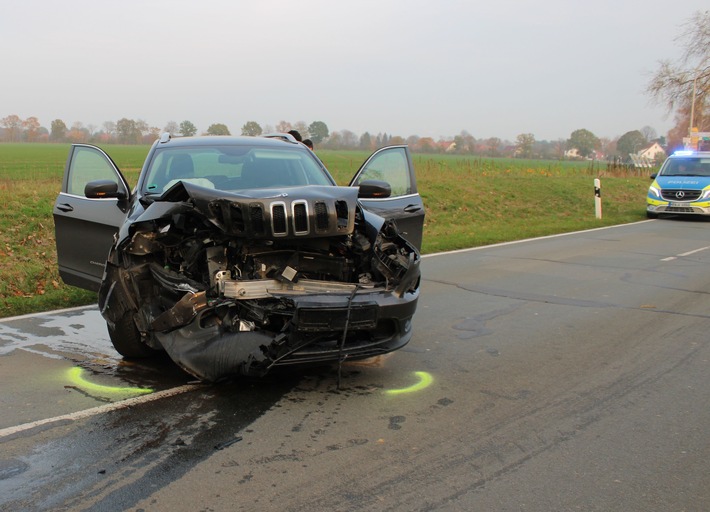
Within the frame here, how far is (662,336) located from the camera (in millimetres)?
6648

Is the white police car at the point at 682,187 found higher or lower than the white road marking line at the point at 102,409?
higher

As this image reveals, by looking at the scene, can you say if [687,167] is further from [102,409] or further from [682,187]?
[102,409]

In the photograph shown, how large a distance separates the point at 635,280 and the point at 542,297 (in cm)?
201

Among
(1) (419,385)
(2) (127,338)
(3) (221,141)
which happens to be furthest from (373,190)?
(2) (127,338)

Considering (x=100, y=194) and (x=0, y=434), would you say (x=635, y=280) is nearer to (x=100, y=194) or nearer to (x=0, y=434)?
(x=100, y=194)

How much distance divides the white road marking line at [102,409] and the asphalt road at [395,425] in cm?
2

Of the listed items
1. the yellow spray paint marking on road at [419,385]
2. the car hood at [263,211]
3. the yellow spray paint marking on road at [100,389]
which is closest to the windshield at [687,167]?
the yellow spray paint marking on road at [419,385]

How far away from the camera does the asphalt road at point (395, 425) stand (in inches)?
136

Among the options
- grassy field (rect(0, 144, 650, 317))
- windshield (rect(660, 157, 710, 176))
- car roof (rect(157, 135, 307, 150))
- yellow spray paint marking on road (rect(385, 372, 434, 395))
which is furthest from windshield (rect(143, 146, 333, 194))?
windshield (rect(660, 157, 710, 176))

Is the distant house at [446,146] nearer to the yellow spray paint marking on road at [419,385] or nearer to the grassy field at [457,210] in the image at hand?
the grassy field at [457,210]

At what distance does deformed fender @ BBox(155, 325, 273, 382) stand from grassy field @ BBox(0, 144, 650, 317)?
153 inches

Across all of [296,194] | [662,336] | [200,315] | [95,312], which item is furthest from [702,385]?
[95,312]

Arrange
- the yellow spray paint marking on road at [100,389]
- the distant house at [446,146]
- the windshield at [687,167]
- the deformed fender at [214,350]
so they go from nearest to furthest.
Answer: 1. the deformed fender at [214,350]
2. the yellow spray paint marking on road at [100,389]
3. the windshield at [687,167]
4. the distant house at [446,146]

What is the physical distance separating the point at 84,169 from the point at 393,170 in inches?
124
